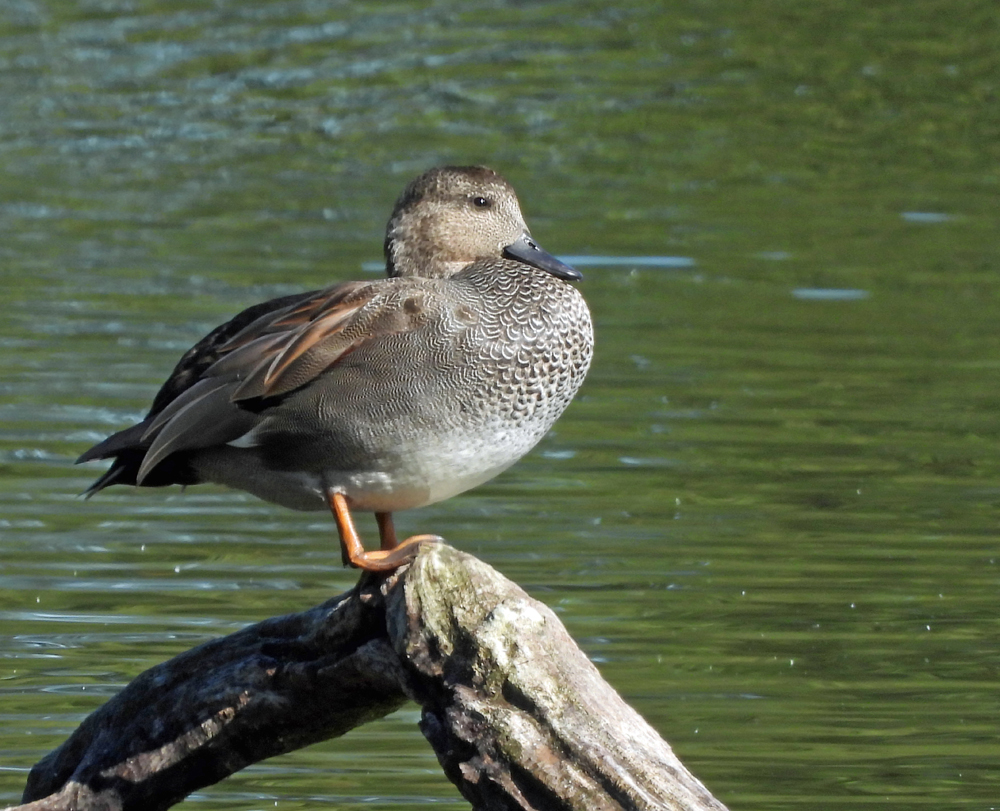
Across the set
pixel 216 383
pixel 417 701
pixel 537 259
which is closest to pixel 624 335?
pixel 537 259

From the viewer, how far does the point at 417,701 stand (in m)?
4.50

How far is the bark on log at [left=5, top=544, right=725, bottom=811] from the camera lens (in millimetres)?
4203

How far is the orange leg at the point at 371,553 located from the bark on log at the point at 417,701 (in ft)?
0.16

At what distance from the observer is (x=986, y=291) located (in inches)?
479

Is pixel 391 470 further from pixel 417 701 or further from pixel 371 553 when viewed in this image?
pixel 417 701

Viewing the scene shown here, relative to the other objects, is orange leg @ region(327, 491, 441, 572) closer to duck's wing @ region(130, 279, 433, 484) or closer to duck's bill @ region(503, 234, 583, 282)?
duck's wing @ region(130, 279, 433, 484)

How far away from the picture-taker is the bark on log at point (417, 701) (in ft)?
13.8

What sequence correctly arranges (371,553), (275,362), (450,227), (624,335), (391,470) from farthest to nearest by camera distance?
1. (624,335)
2. (450,227)
3. (275,362)
4. (391,470)
5. (371,553)

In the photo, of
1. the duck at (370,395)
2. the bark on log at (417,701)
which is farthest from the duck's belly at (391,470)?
the bark on log at (417,701)

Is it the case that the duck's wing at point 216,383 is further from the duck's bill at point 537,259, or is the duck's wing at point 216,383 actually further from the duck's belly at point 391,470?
the duck's bill at point 537,259

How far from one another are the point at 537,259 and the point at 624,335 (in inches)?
221

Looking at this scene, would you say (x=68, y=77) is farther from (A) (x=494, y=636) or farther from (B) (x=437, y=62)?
(A) (x=494, y=636)

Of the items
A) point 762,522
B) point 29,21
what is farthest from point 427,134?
point 762,522

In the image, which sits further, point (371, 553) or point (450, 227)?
point (450, 227)
